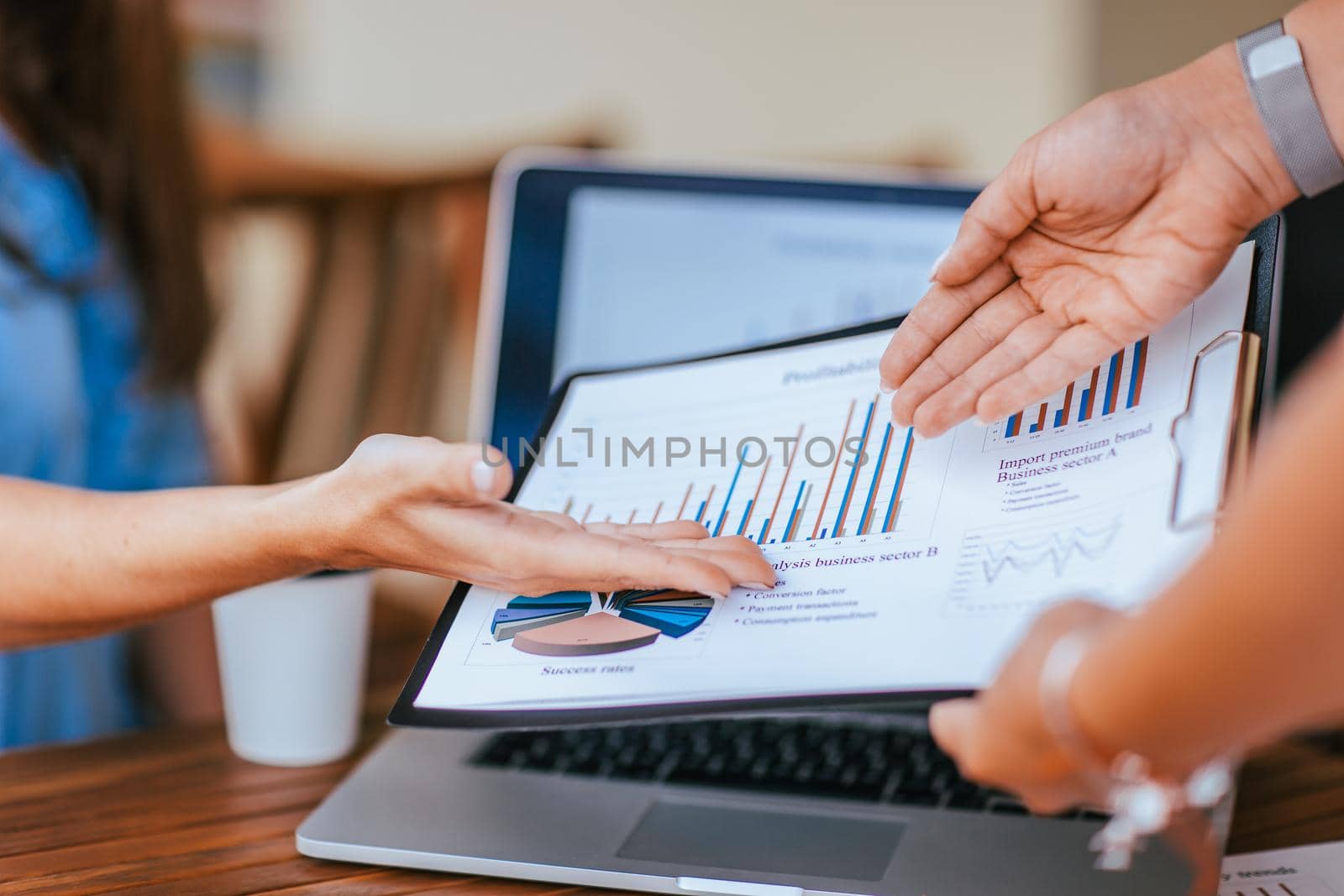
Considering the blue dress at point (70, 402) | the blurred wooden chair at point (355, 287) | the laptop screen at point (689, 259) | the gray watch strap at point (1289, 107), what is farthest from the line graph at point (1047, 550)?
the blurred wooden chair at point (355, 287)

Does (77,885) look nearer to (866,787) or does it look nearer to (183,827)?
(183,827)

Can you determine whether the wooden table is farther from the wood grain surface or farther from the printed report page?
the printed report page

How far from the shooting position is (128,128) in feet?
3.61

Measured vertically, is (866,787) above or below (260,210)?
below

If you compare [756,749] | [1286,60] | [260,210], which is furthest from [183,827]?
[260,210]

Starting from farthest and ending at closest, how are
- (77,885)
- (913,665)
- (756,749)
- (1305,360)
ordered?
(1305,360)
(756,749)
(77,885)
(913,665)

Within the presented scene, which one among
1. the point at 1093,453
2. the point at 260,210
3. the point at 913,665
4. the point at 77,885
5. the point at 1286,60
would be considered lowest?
the point at 77,885

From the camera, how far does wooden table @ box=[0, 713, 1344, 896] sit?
54 cm

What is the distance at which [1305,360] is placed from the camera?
2.54ft

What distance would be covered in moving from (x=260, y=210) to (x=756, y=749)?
123 centimetres

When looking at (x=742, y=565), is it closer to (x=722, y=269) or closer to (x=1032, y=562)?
(x=1032, y=562)

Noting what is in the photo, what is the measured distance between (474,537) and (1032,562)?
22 centimetres

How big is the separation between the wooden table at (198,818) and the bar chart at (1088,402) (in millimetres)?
244

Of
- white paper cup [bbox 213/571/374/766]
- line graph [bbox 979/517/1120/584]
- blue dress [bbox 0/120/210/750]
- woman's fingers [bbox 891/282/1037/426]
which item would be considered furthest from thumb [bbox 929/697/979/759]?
blue dress [bbox 0/120/210/750]
